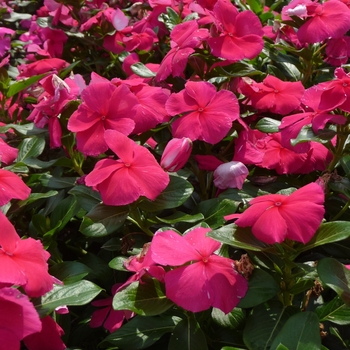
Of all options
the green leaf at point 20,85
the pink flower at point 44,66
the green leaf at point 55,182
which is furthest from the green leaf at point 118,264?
the pink flower at point 44,66

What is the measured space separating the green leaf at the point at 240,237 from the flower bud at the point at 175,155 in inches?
8.7

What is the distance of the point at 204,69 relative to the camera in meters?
1.32

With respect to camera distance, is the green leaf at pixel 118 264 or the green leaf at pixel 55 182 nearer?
the green leaf at pixel 118 264

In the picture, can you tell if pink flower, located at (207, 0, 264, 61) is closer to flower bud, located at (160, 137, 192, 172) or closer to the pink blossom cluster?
flower bud, located at (160, 137, 192, 172)

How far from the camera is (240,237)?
34.3 inches

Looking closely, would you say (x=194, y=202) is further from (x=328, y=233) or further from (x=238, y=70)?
(x=328, y=233)

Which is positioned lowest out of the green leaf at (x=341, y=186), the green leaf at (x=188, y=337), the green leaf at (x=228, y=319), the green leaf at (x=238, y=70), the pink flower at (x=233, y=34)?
the green leaf at (x=188, y=337)

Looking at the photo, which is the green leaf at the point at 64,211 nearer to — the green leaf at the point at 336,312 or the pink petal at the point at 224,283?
the pink petal at the point at 224,283

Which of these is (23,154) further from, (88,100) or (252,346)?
(252,346)

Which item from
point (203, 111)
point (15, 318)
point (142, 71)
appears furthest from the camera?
point (142, 71)

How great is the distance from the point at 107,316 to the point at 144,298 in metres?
0.27

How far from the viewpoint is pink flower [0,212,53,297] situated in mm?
747

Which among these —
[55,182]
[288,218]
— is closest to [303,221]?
[288,218]

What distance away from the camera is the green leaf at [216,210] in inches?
42.2
